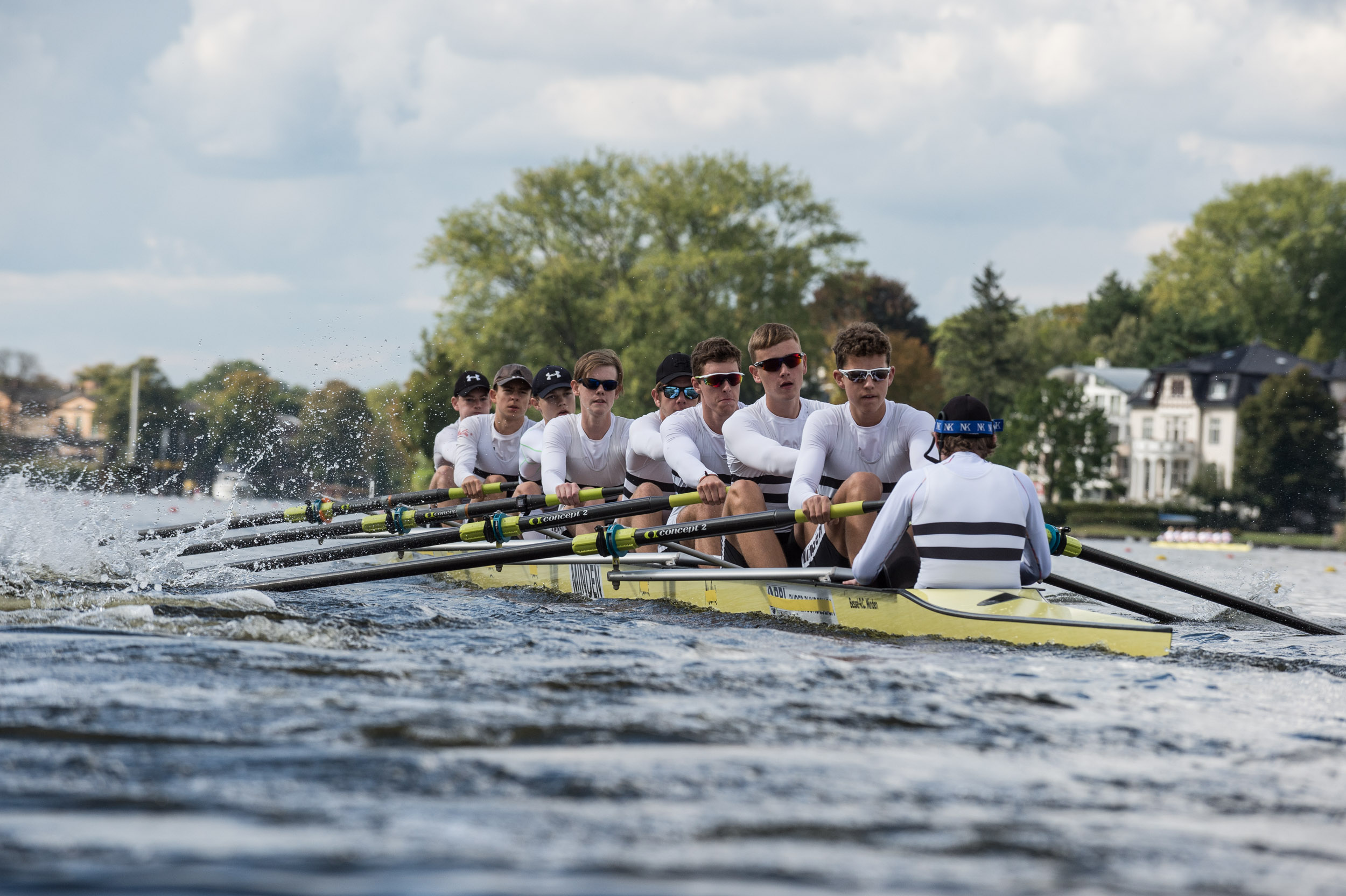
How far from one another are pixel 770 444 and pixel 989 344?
4553 cm

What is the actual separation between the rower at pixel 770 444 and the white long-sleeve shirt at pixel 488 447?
13.5 feet

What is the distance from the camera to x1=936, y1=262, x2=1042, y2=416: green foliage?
51.3 meters

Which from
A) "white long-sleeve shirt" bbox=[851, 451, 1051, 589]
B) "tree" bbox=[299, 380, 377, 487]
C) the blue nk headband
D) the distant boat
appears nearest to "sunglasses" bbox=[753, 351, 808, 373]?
"white long-sleeve shirt" bbox=[851, 451, 1051, 589]

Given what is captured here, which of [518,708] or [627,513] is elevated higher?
[627,513]

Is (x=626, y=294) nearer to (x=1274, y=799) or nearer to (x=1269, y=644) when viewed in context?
(x=1269, y=644)

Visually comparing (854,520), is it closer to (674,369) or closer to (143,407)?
(674,369)

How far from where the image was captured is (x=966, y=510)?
5.52 metres

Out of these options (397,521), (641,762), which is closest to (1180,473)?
(397,521)

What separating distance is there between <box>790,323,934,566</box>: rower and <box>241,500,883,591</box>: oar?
277 millimetres

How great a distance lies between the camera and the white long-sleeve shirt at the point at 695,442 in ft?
26.8

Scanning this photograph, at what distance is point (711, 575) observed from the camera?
6.94 m

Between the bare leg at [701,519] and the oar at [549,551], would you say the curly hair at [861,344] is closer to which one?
the oar at [549,551]

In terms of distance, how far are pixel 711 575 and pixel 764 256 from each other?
113 ft

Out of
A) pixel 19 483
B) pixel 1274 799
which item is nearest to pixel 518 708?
pixel 1274 799
